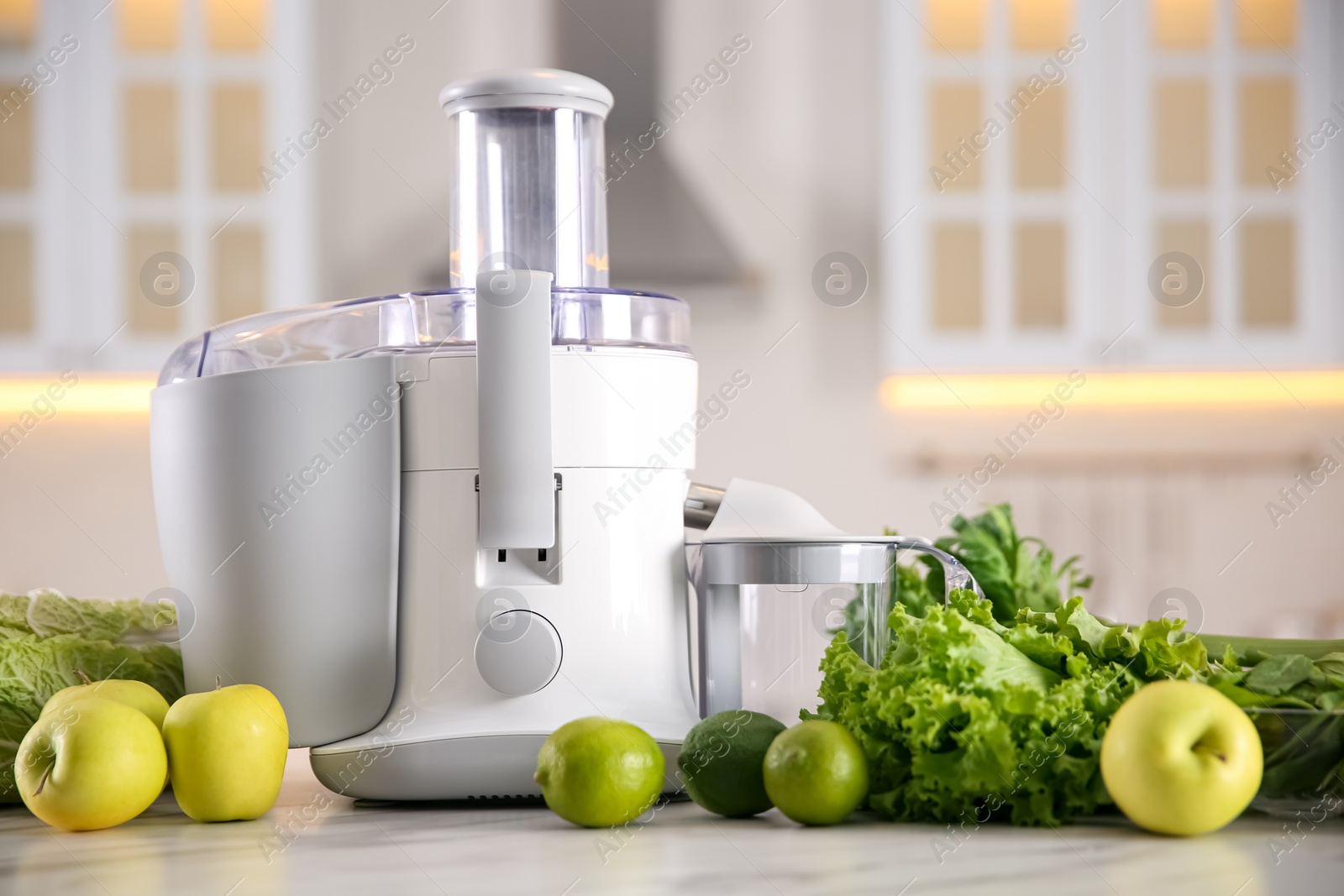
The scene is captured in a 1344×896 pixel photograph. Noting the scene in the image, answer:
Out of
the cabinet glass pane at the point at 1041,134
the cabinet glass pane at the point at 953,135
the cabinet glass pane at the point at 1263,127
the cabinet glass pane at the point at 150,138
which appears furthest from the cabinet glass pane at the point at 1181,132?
→ the cabinet glass pane at the point at 150,138

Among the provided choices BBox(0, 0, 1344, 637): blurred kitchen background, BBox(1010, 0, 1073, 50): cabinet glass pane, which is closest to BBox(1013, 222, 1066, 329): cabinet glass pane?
BBox(0, 0, 1344, 637): blurred kitchen background

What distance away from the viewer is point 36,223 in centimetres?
258

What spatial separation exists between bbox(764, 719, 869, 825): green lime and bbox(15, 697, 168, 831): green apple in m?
0.40

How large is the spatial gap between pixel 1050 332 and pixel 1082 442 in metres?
0.35

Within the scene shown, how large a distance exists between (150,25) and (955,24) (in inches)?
70.8

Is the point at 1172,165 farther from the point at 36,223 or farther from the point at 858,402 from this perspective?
the point at 36,223

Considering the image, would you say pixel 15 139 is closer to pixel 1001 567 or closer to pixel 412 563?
pixel 412 563

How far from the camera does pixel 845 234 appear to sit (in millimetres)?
2875

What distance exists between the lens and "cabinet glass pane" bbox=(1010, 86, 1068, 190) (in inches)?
106

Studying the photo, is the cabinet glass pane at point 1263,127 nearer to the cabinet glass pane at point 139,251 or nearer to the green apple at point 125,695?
the cabinet glass pane at point 139,251

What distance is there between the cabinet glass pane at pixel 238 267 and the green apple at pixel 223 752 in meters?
1.93

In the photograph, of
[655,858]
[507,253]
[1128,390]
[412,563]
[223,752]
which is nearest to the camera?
[655,858]

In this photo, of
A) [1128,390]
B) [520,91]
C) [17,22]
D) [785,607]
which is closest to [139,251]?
[17,22]

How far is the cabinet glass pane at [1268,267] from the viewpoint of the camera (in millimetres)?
2711
